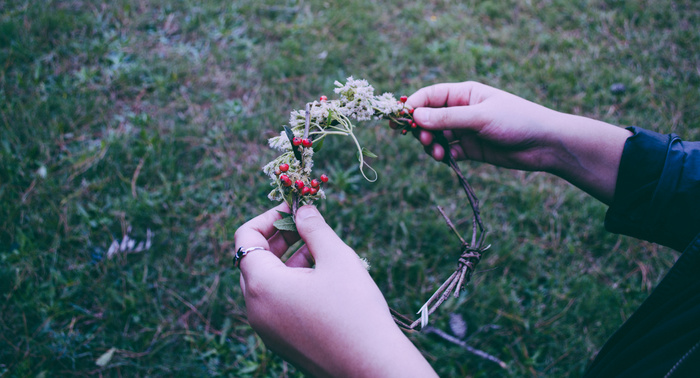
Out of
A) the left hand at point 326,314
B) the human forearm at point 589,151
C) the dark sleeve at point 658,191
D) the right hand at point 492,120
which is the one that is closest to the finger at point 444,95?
the right hand at point 492,120

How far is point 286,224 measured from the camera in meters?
1.67

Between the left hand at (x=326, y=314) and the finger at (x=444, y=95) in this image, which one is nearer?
the left hand at (x=326, y=314)

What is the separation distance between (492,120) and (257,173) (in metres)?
1.97

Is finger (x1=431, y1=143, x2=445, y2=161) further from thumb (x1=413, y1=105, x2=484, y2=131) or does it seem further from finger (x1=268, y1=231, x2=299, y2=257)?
finger (x1=268, y1=231, x2=299, y2=257)

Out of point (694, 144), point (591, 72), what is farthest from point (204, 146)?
point (591, 72)

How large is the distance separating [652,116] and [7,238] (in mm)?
5456

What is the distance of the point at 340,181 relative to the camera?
3.29 m

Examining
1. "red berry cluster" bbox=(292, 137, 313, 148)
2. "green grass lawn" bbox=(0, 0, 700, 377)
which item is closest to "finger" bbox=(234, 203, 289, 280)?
"red berry cluster" bbox=(292, 137, 313, 148)

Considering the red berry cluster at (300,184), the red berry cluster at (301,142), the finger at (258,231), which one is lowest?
the finger at (258,231)

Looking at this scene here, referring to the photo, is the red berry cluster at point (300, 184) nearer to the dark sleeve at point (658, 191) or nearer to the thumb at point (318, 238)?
the thumb at point (318, 238)

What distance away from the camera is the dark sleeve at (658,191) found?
1.69 m

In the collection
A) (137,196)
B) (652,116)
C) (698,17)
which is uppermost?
(698,17)

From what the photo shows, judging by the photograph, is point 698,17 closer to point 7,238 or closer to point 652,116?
point 652,116

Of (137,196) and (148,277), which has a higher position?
(137,196)
